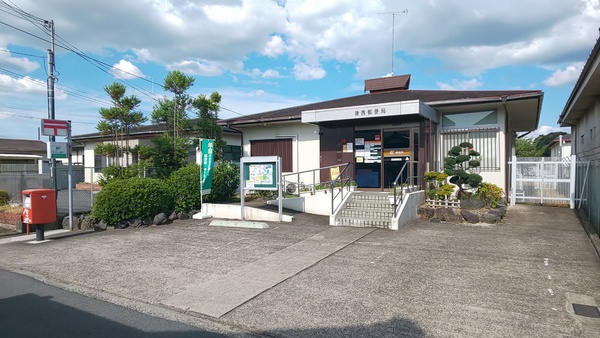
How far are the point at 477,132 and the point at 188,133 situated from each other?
1134cm

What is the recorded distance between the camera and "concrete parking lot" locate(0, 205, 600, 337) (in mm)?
4371

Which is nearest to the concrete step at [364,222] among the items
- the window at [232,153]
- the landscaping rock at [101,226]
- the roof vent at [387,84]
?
Result: the landscaping rock at [101,226]

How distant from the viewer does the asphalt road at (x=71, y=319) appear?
4.20 metres

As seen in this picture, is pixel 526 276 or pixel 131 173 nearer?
pixel 526 276

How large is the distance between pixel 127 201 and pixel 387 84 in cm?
1305

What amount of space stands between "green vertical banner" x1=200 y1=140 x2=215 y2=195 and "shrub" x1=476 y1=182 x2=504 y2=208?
8541 mm

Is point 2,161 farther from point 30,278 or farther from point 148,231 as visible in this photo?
point 30,278

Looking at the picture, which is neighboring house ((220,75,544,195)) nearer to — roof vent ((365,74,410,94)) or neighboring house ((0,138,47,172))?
roof vent ((365,74,410,94))

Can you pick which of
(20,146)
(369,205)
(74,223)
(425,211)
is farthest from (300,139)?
(20,146)

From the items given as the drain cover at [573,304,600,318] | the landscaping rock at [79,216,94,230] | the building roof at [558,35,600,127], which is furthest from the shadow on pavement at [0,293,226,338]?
the building roof at [558,35,600,127]

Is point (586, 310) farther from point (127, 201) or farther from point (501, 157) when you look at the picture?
point (127, 201)

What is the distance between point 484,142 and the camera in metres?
13.1

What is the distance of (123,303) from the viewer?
516 centimetres

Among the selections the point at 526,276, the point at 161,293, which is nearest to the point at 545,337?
the point at 526,276
